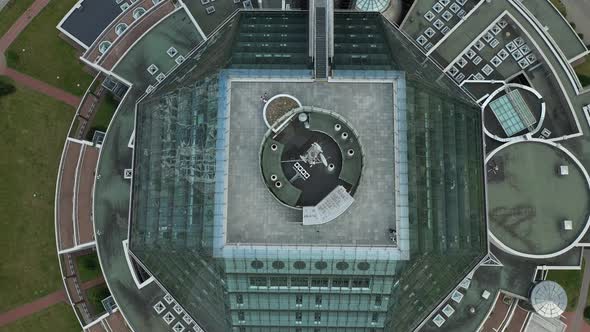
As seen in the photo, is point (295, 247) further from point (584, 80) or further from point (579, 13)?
point (579, 13)

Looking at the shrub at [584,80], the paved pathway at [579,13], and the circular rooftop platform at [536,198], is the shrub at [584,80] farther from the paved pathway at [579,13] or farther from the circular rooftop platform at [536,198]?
the circular rooftop platform at [536,198]

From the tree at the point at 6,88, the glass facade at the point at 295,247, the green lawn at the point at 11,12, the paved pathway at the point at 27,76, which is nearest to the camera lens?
the glass facade at the point at 295,247

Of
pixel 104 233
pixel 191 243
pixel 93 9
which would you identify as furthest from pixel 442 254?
pixel 93 9

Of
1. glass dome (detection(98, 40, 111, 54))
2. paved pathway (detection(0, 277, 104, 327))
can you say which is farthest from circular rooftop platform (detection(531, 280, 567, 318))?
glass dome (detection(98, 40, 111, 54))

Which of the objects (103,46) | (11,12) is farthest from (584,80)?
(11,12)

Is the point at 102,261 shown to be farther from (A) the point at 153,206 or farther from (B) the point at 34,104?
(B) the point at 34,104

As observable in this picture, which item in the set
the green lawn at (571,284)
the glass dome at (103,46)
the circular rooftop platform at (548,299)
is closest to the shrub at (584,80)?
the green lawn at (571,284)

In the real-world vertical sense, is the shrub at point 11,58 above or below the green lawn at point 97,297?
above
